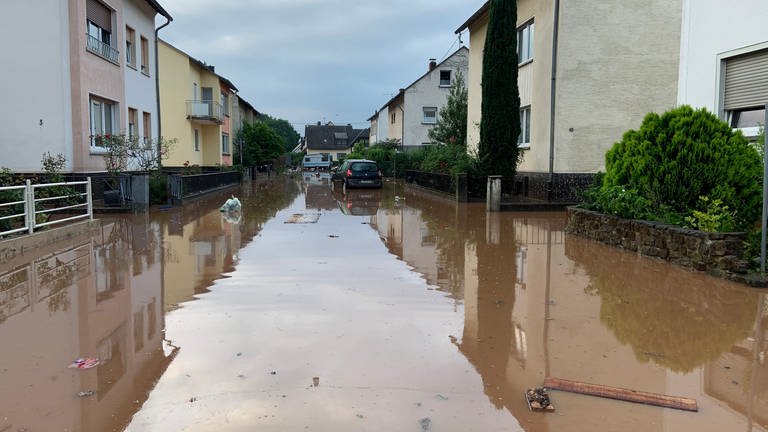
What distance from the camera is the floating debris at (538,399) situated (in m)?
4.03

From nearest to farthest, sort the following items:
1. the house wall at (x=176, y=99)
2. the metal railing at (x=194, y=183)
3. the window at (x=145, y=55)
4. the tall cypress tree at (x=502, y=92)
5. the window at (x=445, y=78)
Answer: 1. the metal railing at (x=194, y=183)
2. the tall cypress tree at (x=502, y=92)
3. the window at (x=145, y=55)
4. the house wall at (x=176, y=99)
5. the window at (x=445, y=78)

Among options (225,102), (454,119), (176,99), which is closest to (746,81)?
(454,119)

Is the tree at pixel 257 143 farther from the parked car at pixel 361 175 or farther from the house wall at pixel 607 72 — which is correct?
the house wall at pixel 607 72

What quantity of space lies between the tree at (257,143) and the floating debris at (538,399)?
44.8 m

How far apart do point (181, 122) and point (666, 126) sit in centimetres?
2903

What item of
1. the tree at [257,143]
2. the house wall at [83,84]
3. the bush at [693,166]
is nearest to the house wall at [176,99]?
the house wall at [83,84]

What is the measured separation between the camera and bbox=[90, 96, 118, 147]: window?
19.0 m

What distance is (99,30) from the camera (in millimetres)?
19734

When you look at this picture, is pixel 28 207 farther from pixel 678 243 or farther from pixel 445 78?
pixel 445 78

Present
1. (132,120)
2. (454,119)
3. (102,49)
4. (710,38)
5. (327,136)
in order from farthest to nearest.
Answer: (327,136) → (454,119) → (132,120) → (102,49) → (710,38)

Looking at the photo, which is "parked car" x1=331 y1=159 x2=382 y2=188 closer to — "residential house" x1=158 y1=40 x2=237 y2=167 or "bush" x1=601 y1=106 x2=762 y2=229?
"residential house" x1=158 y1=40 x2=237 y2=167

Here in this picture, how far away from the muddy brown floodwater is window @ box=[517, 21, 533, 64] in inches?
498

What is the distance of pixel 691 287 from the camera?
7.54m

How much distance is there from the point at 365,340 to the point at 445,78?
45.4m
